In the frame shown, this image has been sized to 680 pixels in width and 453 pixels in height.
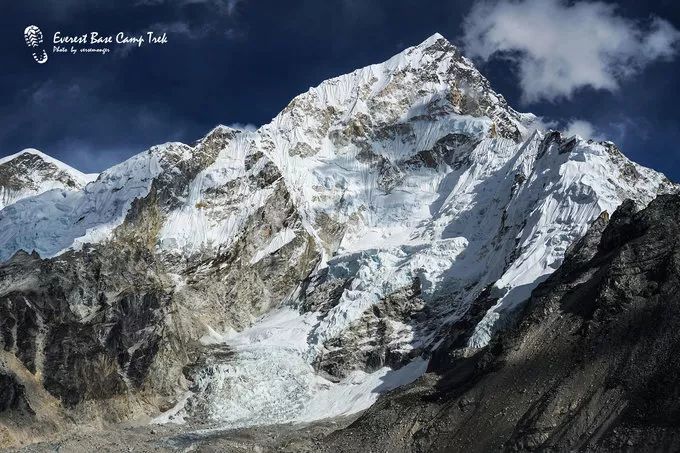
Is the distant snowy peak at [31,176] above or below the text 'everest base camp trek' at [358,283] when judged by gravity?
above

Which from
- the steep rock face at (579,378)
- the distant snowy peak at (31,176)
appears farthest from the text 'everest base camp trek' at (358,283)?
the distant snowy peak at (31,176)

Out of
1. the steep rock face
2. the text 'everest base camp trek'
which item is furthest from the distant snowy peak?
the steep rock face

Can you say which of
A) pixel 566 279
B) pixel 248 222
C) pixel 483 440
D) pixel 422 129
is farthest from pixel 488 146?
pixel 483 440

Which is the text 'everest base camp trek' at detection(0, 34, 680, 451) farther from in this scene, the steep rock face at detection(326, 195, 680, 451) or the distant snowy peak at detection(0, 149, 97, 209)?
the distant snowy peak at detection(0, 149, 97, 209)

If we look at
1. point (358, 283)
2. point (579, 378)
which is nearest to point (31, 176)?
point (358, 283)

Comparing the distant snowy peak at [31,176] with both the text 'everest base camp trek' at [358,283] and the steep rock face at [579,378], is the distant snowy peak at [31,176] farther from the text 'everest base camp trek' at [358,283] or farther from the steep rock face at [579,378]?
the steep rock face at [579,378]

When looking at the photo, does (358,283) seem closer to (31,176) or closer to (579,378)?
(579,378)
